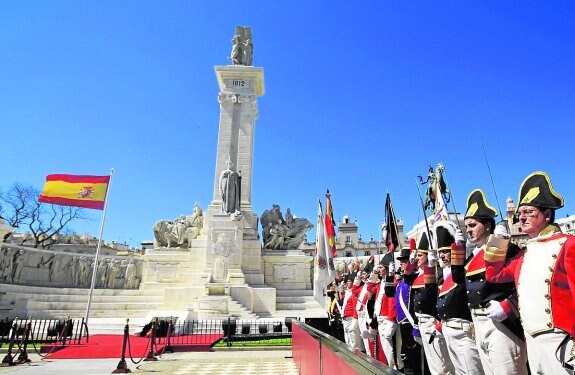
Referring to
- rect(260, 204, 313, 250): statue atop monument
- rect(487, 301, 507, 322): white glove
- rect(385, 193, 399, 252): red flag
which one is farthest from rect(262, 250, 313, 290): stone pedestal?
rect(487, 301, 507, 322): white glove

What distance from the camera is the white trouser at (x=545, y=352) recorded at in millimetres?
2451

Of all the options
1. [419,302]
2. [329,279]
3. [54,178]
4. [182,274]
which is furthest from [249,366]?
[54,178]

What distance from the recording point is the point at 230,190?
2166cm

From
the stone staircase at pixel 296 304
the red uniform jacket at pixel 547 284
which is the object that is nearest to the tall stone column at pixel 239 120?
the stone staircase at pixel 296 304

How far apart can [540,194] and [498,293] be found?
0.83 m

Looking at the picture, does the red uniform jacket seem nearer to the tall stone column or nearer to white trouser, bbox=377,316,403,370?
white trouser, bbox=377,316,403,370

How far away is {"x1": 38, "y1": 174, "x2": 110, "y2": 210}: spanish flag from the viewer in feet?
60.7

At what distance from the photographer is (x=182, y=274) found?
2162 centimetres

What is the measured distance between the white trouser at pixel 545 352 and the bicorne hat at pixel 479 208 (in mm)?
1248

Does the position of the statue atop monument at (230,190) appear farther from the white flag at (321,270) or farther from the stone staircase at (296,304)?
the white flag at (321,270)

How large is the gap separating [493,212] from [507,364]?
1301mm

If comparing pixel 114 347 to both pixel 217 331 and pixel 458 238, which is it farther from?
pixel 458 238

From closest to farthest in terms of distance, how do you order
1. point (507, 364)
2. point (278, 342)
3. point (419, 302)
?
point (507, 364), point (419, 302), point (278, 342)

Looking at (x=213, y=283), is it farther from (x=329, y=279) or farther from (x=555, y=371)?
(x=555, y=371)
